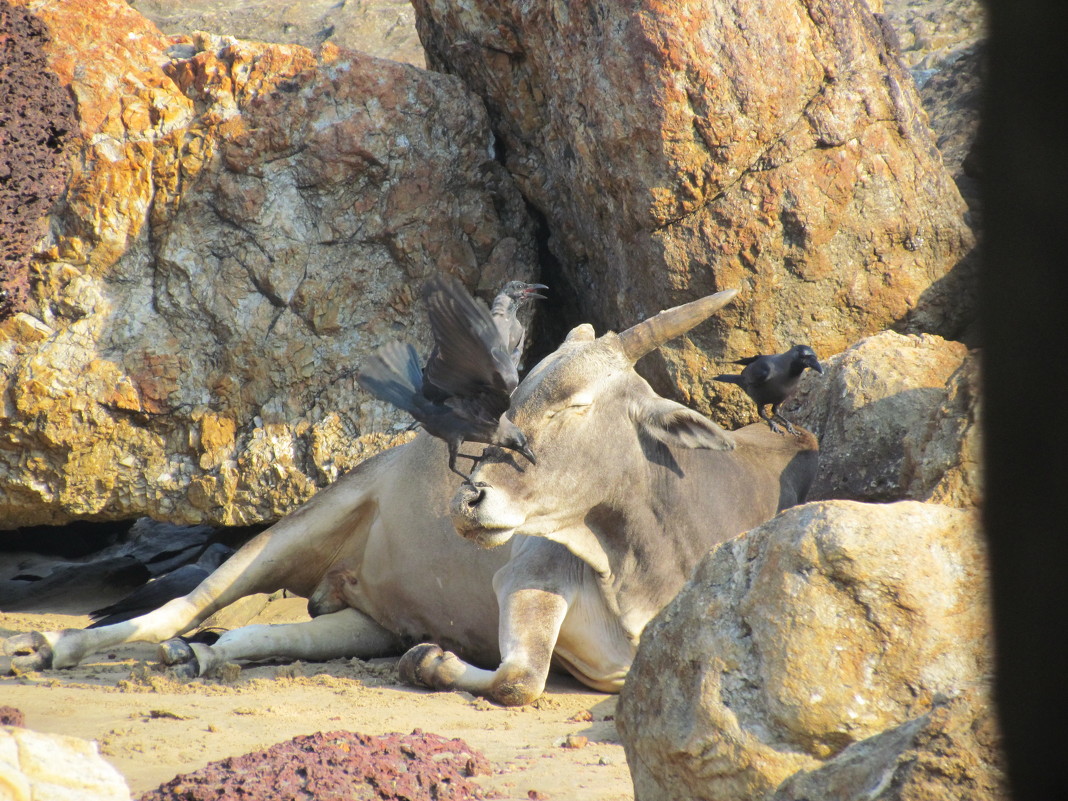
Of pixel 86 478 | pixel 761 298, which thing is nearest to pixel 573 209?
pixel 761 298

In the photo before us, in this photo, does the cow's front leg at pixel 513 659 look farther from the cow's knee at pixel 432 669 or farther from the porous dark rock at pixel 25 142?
the porous dark rock at pixel 25 142

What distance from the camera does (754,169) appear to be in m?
5.77

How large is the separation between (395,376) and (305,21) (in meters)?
7.41

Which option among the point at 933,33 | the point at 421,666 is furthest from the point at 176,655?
the point at 933,33

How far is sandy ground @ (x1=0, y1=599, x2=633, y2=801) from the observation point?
10.4 ft

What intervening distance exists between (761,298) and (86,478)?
13.5ft

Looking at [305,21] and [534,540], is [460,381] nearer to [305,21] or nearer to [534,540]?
[534,540]

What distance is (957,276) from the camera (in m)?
6.07

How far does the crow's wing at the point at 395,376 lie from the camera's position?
181 inches

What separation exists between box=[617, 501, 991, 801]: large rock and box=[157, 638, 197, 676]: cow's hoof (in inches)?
119

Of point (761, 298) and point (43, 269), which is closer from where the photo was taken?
point (761, 298)

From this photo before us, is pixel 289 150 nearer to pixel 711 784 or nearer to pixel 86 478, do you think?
pixel 86 478

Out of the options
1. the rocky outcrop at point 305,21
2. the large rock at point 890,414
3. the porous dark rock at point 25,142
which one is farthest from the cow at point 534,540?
the rocky outcrop at point 305,21

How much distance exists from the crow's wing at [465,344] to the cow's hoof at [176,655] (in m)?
1.92
